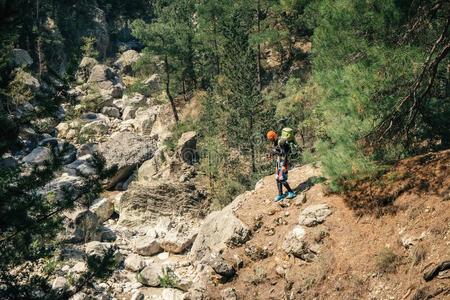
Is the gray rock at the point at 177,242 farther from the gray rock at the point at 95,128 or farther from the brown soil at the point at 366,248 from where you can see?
the gray rock at the point at 95,128

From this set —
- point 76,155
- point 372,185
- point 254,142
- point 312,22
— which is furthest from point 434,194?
point 76,155

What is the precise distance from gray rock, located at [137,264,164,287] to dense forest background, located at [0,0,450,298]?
4275mm

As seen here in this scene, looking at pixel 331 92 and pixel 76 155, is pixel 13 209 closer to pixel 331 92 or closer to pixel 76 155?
pixel 331 92

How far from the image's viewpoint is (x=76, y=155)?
2806cm

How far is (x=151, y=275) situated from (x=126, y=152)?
1315cm

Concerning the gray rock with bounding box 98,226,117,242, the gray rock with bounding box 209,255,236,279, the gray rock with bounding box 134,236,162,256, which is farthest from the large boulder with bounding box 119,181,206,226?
the gray rock with bounding box 209,255,236,279

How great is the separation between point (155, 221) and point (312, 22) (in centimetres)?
1629

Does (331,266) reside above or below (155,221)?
above

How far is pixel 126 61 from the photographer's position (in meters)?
50.9

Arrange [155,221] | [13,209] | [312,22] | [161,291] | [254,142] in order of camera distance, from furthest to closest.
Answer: [312,22], [254,142], [155,221], [161,291], [13,209]

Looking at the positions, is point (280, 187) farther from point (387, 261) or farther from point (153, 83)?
point (153, 83)

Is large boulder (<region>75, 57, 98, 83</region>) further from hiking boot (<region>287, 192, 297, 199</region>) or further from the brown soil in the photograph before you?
the brown soil

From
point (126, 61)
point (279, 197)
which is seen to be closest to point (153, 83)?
point (126, 61)

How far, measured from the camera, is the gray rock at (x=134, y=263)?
1495 cm
